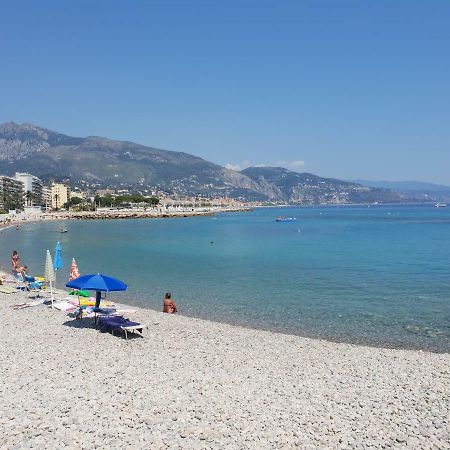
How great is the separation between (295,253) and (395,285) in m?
18.4

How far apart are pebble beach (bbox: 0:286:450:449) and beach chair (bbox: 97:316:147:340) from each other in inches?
13.4

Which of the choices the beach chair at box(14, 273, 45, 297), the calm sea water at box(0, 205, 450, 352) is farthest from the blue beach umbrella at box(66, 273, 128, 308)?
the beach chair at box(14, 273, 45, 297)

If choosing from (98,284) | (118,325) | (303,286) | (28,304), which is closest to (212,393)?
(118,325)

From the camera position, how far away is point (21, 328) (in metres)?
14.6

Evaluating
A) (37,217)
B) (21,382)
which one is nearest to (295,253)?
(21,382)

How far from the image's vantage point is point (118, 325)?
45.0 feet

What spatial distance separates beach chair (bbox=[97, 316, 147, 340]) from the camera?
13529 millimetres

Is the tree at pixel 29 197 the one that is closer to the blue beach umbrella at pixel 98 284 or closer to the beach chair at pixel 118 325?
the beach chair at pixel 118 325

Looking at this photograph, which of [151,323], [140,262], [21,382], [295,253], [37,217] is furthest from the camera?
[37,217]

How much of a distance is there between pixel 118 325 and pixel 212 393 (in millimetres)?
5217

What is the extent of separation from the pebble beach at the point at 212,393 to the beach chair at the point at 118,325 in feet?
1.12

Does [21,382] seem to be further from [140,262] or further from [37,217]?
[37,217]

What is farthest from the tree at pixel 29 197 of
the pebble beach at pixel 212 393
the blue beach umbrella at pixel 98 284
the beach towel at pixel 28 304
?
the blue beach umbrella at pixel 98 284

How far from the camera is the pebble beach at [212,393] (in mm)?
7496
